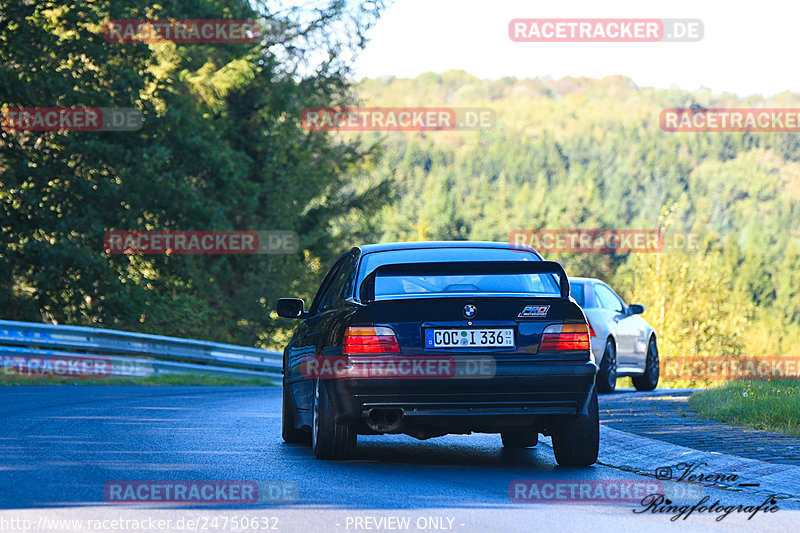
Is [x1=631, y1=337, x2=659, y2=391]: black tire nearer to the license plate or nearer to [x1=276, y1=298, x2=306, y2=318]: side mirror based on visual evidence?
[x1=276, y1=298, x2=306, y2=318]: side mirror

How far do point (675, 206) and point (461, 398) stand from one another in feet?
157

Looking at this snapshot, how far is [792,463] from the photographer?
8.26 meters

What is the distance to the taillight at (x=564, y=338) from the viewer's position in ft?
27.6

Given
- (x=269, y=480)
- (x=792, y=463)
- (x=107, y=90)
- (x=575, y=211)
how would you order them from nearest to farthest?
(x=269, y=480), (x=792, y=463), (x=107, y=90), (x=575, y=211)

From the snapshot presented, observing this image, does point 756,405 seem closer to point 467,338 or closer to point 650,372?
point 467,338

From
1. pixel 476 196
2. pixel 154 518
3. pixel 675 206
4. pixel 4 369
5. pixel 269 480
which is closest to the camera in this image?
pixel 154 518

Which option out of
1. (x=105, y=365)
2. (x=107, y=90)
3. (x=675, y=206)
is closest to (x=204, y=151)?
(x=107, y=90)

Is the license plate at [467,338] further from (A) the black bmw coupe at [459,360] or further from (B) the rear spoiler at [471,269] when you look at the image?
(B) the rear spoiler at [471,269]

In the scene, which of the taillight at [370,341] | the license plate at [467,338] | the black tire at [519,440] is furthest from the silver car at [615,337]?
the taillight at [370,341]

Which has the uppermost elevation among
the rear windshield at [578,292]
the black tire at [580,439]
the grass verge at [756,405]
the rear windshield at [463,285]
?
the rear windshield at [463,285]

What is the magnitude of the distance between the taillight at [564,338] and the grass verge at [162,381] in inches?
471

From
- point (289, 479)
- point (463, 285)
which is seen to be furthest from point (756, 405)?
point (289, 479)

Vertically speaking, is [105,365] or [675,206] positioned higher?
[675,206]

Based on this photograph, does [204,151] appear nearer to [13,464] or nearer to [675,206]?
[13,464]
